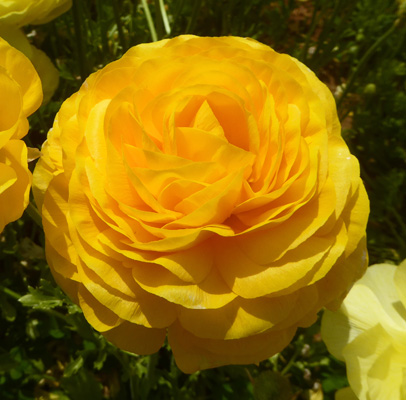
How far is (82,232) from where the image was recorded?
52 cm

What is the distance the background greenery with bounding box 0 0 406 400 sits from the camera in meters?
0.96

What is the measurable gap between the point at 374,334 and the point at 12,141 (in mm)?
485

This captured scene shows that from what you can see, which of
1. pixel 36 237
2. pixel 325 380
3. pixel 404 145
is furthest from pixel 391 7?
pixel 36 237

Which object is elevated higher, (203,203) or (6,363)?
(203,203)

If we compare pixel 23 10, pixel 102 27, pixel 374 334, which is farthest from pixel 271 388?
pixel 102 27

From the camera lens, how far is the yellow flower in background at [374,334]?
0.63 metres

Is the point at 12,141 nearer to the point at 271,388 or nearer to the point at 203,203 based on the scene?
the point at 203,203

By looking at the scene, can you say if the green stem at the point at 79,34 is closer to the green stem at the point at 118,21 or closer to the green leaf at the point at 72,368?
the green stem at the point at 118,21

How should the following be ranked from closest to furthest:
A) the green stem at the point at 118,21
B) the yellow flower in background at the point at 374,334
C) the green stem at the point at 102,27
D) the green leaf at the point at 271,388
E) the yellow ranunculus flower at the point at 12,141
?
the yellow ranunculus flower at the point at 12,141, the yellow flower in background at the point at 374,334, the green leaf at the point at 271,388, the green stem at the point at 118,21, the green stem at the point at 102,27

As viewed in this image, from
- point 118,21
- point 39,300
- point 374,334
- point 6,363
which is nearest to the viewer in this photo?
point 374,334

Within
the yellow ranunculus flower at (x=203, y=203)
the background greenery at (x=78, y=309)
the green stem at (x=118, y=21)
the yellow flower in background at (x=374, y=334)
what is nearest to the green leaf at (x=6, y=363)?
the background greenery at (x=78, y=309)

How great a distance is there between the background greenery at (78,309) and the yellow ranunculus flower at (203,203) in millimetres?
260

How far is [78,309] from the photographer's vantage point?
85 centimetres

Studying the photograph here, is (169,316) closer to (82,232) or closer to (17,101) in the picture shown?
(82,232)
